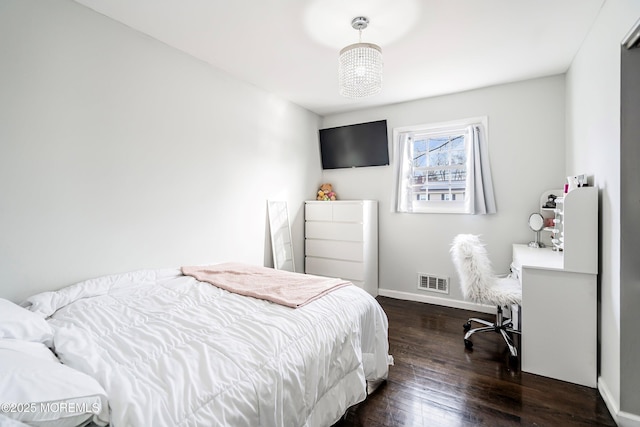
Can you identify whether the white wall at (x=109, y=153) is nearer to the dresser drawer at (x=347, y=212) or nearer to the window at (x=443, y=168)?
the dresser drawer at (x=347, y=212)

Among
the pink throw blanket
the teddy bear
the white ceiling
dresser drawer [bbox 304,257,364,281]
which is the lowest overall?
dresser drawer [bbox 304,257,364,281]

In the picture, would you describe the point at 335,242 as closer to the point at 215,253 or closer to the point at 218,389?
the point at 215,253

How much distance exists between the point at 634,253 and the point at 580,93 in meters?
1.51

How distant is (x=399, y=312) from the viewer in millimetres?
3424

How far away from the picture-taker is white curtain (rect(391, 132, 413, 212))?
150 inches

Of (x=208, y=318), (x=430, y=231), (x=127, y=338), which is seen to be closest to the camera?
(x=127, y=338)

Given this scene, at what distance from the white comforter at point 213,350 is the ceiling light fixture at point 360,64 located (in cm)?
147

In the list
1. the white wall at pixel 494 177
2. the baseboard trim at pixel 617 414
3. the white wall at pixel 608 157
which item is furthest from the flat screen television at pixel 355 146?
the baseboard trim at pixel 617 414

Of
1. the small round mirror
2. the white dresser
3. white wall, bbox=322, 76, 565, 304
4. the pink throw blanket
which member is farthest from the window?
the pink throw blanket

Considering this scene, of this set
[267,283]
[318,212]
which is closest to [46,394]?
[267,283]

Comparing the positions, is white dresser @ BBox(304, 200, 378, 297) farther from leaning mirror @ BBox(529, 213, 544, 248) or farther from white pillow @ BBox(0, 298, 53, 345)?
white pillow @ BBox(0, 298, 53, 345)

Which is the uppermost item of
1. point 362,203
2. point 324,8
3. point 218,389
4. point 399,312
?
point 324,8

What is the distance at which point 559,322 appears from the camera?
2119 mm

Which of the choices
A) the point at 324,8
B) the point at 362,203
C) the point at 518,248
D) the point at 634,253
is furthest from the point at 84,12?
the point at 518,248
